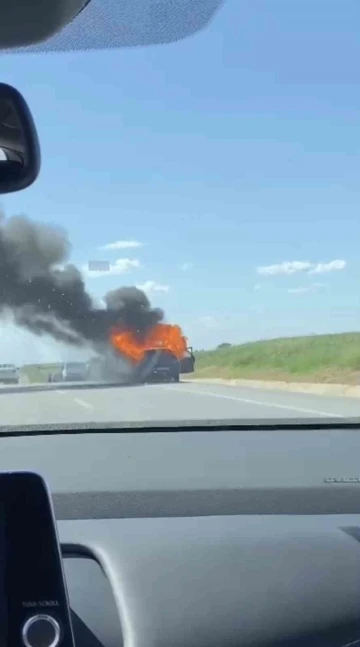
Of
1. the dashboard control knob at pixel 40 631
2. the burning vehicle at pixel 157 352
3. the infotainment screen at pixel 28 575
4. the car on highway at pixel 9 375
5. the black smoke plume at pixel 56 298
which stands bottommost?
the dashboard control knob at pixel 40 631

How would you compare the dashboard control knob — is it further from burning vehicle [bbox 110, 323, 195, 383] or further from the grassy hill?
the grassy hill

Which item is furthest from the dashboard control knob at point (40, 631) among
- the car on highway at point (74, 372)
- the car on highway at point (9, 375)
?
the car on highway at point (74, 372)

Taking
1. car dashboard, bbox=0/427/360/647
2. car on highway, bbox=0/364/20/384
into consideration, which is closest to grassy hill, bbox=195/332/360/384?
car dashboard, bbox=0/427/360/647

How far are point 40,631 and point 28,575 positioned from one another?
17cm

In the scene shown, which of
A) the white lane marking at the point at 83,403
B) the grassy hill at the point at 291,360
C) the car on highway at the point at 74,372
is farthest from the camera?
the grassy hill at the point at 291,360

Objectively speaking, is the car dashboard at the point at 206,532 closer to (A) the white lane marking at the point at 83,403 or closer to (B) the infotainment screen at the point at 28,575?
(A) the white lane marking at the point at 83,403

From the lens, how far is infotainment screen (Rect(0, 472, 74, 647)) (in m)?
3.29

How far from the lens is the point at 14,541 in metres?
3.37

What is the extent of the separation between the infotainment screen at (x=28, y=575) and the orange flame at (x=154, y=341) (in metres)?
3.45

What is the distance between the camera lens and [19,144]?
2895mm

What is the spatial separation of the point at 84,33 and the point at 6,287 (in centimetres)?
314

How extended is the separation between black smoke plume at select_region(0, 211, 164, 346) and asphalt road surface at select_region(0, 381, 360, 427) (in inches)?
15.8

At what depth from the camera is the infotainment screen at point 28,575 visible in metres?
3.29

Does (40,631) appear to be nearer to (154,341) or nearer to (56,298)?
(56,298)
